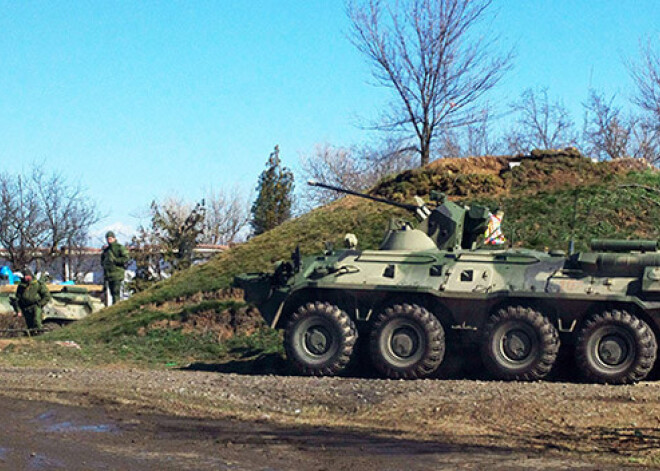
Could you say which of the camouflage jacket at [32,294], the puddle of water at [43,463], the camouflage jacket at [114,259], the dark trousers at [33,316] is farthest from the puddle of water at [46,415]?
the camouflage jacket at [114,259]

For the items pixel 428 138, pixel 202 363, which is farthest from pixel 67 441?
pixel 428 138

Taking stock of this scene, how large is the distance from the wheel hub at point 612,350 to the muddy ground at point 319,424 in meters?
0.48

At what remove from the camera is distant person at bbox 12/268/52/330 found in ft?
73.5

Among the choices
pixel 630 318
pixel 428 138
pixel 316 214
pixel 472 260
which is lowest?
pixel 630 318

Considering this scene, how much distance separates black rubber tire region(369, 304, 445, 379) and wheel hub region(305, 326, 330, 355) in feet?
2.15

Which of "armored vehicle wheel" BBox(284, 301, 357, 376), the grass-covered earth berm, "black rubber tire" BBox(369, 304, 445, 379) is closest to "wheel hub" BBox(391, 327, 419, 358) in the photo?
"black rubber tire" BBox(369, 304, 445, 379)

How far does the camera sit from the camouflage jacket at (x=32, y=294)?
22375 millimetres

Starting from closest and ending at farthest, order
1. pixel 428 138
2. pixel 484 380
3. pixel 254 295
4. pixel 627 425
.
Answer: pixel 627 425 → pixel 484 380 → pixel 254 295 → pixel 428 138

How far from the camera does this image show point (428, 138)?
106ft

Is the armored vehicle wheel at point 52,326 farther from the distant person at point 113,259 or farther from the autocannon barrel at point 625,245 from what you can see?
the autocannon barrel at point 625,245

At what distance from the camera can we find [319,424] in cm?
991

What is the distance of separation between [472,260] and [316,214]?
13.4m

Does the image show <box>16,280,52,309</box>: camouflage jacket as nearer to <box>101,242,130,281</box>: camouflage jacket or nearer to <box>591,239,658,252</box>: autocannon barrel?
<box>101,242,130,281</box>: camouflage jacket

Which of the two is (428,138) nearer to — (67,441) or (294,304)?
(294,304)
